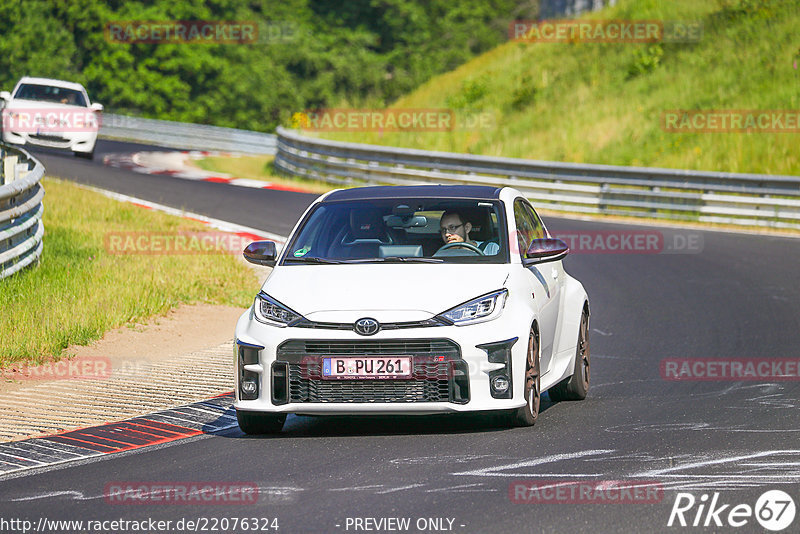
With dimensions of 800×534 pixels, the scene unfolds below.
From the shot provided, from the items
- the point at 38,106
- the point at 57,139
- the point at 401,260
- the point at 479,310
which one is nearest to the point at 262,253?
the point at 401,260

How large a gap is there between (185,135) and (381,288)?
42.5 m

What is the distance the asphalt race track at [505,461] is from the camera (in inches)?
246

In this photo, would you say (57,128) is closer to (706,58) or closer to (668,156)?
(668,156)

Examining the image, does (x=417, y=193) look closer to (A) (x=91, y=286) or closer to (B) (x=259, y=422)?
(B) (x=259, y=422)

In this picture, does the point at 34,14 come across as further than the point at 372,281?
Yes

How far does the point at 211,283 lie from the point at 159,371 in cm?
487

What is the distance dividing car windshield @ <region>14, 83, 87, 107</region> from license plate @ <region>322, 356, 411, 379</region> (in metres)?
24.7

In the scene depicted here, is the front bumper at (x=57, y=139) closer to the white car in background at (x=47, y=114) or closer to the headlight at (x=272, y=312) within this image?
the white car in background at (x=47, y=114)

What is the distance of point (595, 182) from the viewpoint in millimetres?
26609

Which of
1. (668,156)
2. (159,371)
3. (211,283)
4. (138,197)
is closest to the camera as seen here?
(159,371)

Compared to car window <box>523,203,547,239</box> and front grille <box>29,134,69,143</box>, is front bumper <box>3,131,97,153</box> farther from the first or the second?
car window <box>523,203,547,239</box>

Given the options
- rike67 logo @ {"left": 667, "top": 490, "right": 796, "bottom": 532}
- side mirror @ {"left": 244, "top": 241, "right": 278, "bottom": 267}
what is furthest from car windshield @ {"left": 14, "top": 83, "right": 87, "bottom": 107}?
rike67 logo @ {"left": 667, "top": 490, "right": 796, "bottom": 532}

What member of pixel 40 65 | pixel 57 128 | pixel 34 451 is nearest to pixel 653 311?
pixel 34 451

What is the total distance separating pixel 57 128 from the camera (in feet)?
104
